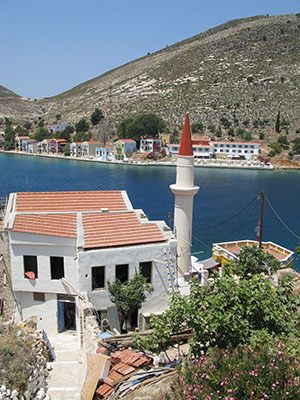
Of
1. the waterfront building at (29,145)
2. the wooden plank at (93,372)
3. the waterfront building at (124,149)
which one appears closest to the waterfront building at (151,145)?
the waterfront building at (124,149)

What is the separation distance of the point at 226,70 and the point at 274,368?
143208 mm

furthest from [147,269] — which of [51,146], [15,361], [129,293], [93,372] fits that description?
[51,146]

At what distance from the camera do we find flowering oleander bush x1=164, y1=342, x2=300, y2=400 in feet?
18.3

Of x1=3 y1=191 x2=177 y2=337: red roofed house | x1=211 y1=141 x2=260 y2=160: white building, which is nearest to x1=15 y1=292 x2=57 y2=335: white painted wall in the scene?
x1=3 y1=191 x2=177 y2=337: red roofed house

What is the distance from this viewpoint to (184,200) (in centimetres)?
1664

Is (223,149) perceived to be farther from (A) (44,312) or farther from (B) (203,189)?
(A) (44,312)

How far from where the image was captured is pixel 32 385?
24.7 ft

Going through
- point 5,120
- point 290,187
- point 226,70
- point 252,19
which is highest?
point 252,19

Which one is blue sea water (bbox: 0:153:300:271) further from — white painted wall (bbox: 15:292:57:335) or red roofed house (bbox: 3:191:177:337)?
white painted wall (bbox: 15:292:57:335)

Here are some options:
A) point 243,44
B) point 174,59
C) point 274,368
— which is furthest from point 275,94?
point 274,368

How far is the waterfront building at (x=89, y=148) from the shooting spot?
10868 cm

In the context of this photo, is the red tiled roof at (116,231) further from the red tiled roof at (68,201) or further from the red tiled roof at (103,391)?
the red tiled roof at (103,391)

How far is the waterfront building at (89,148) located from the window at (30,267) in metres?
96.8

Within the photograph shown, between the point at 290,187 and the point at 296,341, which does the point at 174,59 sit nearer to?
the point at 290,187
